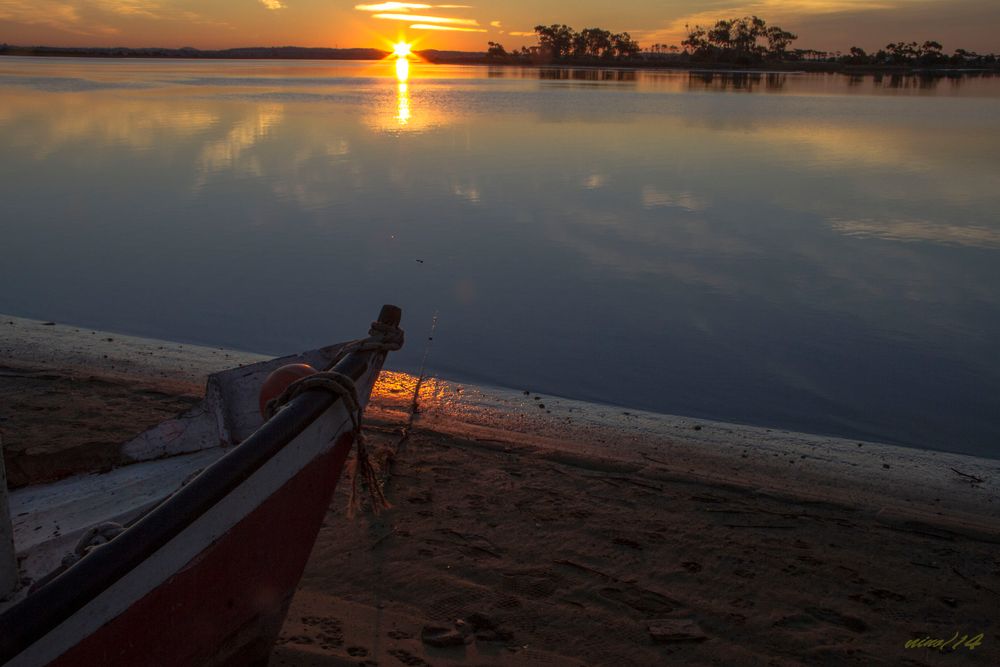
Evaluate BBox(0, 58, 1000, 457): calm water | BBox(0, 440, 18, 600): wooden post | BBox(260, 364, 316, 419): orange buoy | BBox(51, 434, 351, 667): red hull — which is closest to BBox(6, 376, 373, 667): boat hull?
BBox(51, 434, 351, 667): red hull

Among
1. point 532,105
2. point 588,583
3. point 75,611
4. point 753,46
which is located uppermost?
point 753,46

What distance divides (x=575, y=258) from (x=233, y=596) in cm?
784

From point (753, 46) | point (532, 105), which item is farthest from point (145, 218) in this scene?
point (753, 46)

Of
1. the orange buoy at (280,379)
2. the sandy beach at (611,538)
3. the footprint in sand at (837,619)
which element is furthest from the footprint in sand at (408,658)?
the footprint in sand at (837,619)

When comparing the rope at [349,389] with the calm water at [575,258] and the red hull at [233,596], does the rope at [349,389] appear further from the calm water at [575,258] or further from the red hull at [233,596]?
the calm water at [575,258]

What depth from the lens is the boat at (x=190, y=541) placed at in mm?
2080

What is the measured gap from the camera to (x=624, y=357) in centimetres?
714

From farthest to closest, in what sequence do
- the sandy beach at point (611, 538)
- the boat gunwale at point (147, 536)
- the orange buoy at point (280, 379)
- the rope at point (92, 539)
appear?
1. the sandy beach at point (611, 538)
2. the orange buoy at point (280, 379)
3. the rope at point (92, 539)
4. the boat gunwale at point (147, 536)

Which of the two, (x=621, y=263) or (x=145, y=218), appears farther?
(x=145, y=218)

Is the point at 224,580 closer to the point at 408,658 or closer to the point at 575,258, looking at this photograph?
the point at 408,658

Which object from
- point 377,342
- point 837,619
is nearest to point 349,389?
point 377,342

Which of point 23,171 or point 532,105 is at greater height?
point 532,105

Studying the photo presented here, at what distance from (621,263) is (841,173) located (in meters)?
8.69

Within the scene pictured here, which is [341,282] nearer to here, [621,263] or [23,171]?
[621,263]
